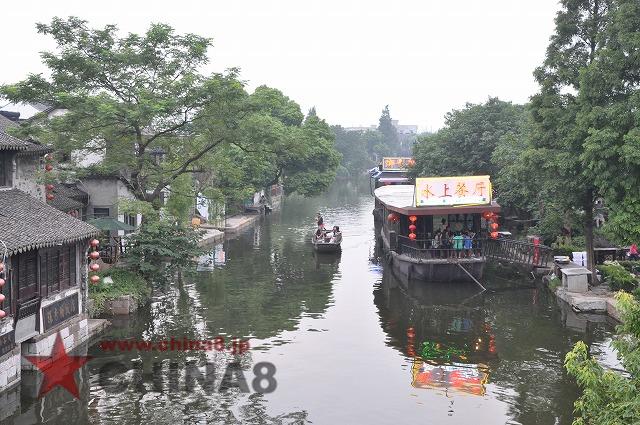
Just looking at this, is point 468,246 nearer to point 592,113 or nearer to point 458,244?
point 458,244

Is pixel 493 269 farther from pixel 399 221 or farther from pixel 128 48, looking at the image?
pixel 128 48

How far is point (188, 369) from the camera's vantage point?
64.4ft

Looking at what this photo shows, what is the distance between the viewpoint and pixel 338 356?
2120cm

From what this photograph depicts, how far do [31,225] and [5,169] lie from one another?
11.8ft

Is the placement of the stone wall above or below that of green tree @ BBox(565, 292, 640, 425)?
above

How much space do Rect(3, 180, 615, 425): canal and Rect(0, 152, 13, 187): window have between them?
6029 mm

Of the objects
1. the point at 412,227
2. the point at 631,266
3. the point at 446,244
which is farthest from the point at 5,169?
the point at 631,266

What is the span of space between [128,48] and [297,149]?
884 cm

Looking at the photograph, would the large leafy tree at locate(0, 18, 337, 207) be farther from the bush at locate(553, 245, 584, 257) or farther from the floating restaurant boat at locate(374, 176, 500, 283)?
the bush at locate(553, 245, 584, 257)

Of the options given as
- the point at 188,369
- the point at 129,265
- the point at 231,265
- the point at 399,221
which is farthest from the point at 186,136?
the point at 188,369

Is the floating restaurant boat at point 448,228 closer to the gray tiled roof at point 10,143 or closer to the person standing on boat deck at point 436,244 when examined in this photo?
the person standing on boat deck at point 436,244

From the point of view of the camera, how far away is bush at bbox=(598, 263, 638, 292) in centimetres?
2523

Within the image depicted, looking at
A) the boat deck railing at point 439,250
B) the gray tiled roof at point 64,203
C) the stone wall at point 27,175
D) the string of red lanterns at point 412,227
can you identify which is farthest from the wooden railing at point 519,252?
the stone wall at point 27,175

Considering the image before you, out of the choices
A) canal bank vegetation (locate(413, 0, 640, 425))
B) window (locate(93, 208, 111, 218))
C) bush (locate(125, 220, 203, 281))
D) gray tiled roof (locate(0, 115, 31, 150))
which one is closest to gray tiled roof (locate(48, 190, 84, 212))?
window (locate(93, 208, 111, 218))
